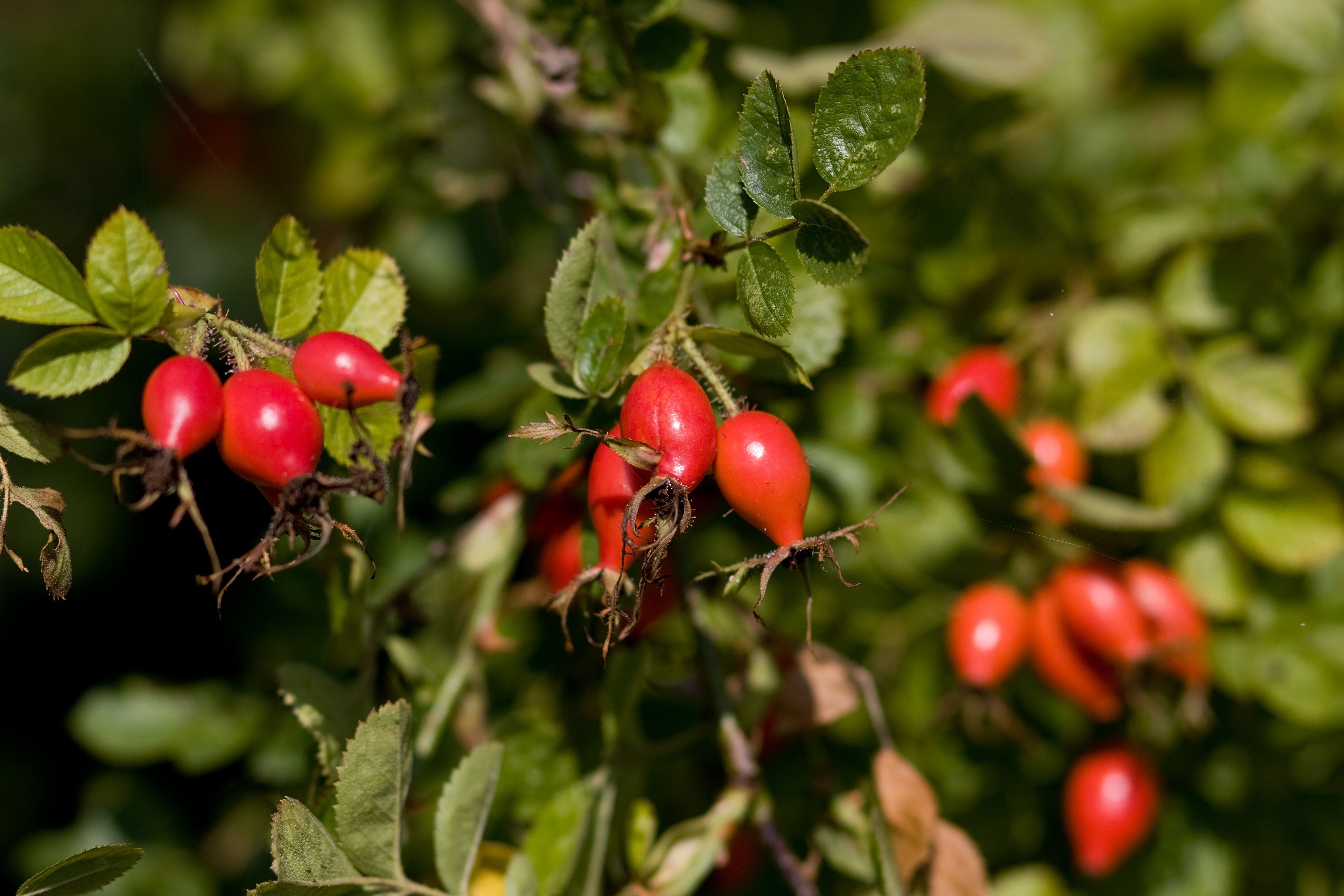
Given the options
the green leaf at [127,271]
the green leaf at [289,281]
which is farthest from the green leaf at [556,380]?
the green leaf at [127,271]

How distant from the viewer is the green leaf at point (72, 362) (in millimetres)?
847

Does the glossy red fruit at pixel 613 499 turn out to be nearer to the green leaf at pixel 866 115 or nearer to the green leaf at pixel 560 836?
the green leaf at pixel 866 115

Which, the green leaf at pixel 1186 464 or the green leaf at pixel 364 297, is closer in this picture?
the green leaf at pixel 364 297

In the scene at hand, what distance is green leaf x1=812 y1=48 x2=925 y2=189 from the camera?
0.80 metres

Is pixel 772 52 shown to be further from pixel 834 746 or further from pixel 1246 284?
pixel 834 746

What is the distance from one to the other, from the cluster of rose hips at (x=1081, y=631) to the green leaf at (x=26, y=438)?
107cm

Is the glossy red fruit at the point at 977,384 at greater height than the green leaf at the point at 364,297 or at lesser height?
lesser

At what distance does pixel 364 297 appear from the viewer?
979mm

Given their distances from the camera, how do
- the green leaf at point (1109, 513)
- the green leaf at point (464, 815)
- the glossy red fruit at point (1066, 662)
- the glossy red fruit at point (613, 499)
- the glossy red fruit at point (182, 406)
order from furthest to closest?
the glossy red fruit at point (1066, 662), the green leaf at point (1109, 513), the green leaf at point (464, 815), the glossy red fruit at point (613, 499), the glossy red fruit at point (182, 406)

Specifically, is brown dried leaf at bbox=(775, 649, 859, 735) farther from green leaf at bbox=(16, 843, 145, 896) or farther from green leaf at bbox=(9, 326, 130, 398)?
green leaf at bbox=(9, 326, 130, 398)

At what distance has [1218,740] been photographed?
63.8 inches

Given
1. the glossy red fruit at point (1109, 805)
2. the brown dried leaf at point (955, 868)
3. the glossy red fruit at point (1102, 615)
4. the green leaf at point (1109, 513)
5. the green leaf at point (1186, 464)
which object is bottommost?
the glossy red fruit at point (1109, 805)

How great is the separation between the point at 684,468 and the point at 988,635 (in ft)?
Answer: 2.76

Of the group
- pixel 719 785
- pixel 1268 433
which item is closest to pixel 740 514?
pixel 719 785
